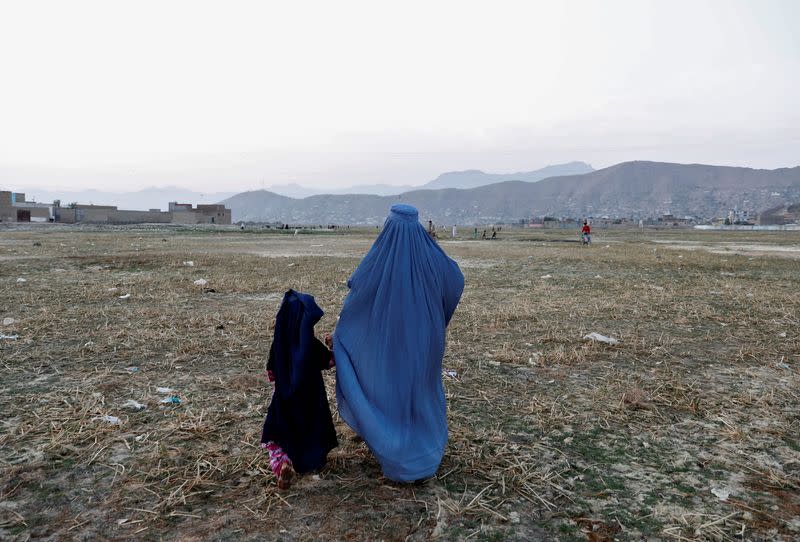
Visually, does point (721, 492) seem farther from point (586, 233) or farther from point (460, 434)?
point (586, 233)

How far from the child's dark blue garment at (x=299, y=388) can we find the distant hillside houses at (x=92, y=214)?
62.9 m

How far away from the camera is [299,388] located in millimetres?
3154

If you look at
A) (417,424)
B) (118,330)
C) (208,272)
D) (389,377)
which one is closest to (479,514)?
(417,424)

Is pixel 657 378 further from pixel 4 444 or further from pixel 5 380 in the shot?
pixel 5 380

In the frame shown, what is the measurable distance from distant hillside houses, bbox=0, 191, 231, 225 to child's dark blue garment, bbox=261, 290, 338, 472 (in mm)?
62927

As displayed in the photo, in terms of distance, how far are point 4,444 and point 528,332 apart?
5.73 metres

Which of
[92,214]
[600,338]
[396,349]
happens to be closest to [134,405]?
[396,349]

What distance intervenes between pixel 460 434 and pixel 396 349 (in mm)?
1196

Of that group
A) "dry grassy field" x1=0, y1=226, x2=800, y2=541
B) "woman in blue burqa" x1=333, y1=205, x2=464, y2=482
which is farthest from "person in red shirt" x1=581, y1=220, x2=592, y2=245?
"woman in blue burqa" x1=333, y1=205, x2=464, y2=482

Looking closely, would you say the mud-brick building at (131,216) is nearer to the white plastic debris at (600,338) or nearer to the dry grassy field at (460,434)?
the dry grassy field at (460,434)

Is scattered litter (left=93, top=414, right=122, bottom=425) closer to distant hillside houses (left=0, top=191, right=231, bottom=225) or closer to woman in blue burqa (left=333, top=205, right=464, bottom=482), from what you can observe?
woman in blue burqa (left=333, top=205, right=464, bottom=482)

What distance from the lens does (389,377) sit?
308 centimetres

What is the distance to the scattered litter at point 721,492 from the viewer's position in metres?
3.02

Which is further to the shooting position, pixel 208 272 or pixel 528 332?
pixel 208 272
